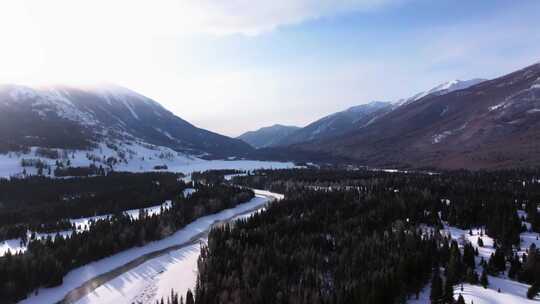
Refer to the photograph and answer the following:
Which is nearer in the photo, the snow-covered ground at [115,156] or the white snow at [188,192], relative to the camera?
the white snow at [188,192]

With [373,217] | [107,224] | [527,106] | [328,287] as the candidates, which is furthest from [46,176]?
[527,106]

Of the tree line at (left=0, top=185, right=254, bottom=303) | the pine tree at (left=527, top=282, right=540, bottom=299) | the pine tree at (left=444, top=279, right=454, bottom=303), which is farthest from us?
the tree line at (left=0, top=185, right=254, bottom=303)

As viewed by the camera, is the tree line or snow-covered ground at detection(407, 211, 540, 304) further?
the tree line

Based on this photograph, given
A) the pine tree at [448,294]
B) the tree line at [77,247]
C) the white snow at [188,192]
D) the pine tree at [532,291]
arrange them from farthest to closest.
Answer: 1. the white snow at [188,192]
2. the tree line at [77,247]
3. the pine tree at [532,291]
4. the pine tree at [448,294]

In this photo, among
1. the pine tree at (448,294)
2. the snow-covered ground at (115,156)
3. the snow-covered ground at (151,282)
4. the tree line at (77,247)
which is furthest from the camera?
the snow-covered ground at (115,156)

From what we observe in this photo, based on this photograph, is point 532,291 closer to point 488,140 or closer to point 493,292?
point 493,292

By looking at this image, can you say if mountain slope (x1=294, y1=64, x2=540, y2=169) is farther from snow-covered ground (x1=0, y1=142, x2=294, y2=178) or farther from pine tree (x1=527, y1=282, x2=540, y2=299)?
pine tree (x1=527, y1=282, x2=540, y2=299)

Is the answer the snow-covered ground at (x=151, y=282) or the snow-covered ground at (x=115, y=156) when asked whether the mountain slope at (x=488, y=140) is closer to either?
the snow-covered ground at (x=115, y=156)

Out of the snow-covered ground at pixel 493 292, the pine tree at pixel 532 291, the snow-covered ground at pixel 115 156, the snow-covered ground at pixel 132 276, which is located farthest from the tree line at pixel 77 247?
the snow-covered ground at pixel 115 156

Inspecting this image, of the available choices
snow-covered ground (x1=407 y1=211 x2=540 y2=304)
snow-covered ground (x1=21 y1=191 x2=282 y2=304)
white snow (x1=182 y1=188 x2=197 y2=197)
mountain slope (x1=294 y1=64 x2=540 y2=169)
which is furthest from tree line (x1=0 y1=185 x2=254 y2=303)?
mountain slope (x1=294 y1=64 x2=540 y2=169)

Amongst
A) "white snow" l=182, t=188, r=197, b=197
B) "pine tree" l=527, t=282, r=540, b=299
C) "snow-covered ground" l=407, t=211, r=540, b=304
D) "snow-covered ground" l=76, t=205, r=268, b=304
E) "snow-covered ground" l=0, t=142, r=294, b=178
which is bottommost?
"snow-covered ground" l=76, t=205, r=268, b=304

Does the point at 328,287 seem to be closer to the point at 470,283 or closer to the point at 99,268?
the point at 470,283
